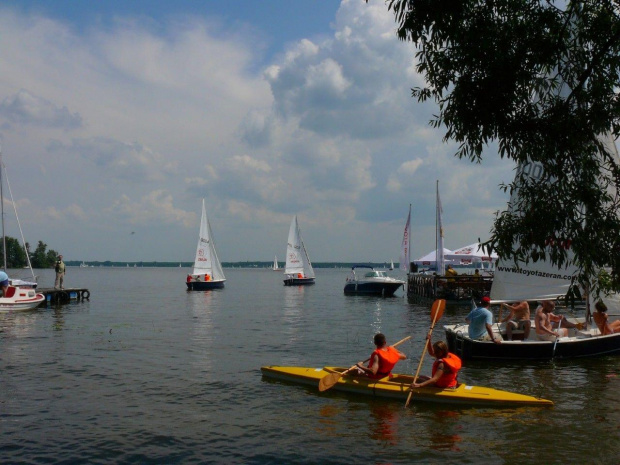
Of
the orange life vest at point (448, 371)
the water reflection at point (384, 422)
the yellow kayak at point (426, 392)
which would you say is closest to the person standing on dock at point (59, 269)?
the yellow kayak at point (426, 392)

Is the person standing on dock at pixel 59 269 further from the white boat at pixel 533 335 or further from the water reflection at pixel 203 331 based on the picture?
the white boat at pixel 533 335

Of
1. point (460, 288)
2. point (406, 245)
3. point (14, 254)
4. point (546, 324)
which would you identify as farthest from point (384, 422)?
point (14, 254)

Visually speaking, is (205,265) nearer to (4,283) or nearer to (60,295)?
(60,295)

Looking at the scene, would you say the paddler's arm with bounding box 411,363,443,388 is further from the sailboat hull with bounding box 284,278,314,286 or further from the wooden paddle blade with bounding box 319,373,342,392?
the sailboat hull with bounding box 284,278,314,286

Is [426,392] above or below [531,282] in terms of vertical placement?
below

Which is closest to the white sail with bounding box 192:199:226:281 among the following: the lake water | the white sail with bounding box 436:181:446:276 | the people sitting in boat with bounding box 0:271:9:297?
the white sail with bounding box 436:181:446:276

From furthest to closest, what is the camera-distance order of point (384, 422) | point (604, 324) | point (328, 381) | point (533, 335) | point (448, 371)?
point (533, 335)
point (604, 324)
point (328, 381)
point (448, 371)
point (384, 422)

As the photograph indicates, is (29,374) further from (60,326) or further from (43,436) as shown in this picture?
(60,326)

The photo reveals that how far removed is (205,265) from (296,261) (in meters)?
17.3

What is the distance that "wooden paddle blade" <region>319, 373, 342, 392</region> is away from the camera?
47.4 feet

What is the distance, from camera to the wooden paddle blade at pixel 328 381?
14461 millimetres

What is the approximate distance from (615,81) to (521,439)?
6508 mm

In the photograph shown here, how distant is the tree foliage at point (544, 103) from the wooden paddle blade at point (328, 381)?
750 cm

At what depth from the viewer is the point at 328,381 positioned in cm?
1452
